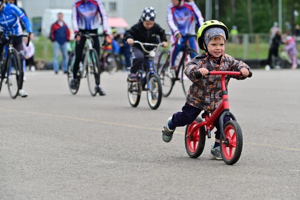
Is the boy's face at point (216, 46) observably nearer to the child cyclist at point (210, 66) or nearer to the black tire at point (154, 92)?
the child cyclist at point (210, 66)

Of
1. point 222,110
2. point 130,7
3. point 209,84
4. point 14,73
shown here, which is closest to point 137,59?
point 14,73

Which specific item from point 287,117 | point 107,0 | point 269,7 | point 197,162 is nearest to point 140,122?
point 287,117

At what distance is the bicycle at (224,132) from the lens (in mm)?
6539

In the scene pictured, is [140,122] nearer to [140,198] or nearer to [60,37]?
[140,198]

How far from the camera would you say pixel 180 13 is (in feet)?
48.0

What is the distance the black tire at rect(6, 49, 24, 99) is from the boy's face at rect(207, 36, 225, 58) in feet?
24.4

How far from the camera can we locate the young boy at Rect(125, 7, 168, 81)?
12484 mm

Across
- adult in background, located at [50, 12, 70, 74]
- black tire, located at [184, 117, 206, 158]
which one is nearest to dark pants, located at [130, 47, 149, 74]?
black tire, located at [184, 117, 206, 158]

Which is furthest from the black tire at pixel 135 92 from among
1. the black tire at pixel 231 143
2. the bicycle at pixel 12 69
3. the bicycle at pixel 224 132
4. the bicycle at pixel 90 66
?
the black tire at pixel 231 143

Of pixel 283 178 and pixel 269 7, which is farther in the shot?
pixel 269 7

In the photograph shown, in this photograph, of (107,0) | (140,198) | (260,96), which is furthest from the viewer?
(107,0)

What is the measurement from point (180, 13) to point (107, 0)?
7043 centimetres

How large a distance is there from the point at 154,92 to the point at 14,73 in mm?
3202

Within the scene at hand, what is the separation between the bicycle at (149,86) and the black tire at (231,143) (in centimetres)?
524
